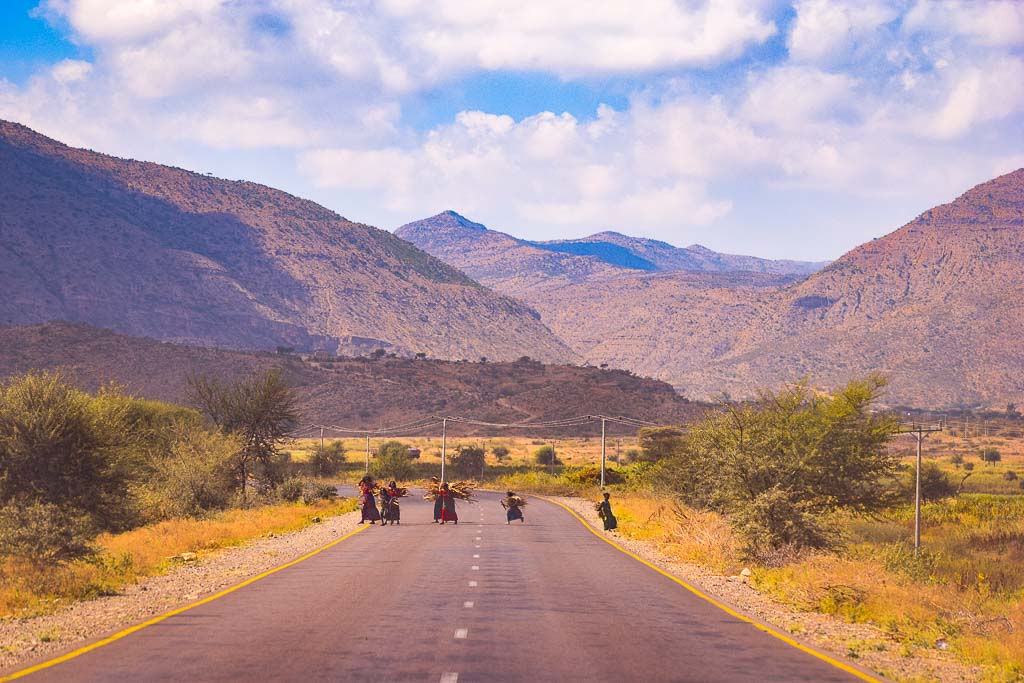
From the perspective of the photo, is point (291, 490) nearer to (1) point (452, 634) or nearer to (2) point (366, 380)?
(1) point (452, 634)

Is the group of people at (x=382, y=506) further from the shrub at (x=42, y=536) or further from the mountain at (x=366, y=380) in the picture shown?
the mountain at (x=366, y=380)

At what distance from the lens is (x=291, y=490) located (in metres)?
52.7

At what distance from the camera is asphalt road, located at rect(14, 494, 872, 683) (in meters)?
11.2

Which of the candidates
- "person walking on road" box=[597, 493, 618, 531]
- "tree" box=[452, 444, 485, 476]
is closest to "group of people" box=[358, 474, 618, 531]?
"person walking on road" box=[597, 493, 618, 531]

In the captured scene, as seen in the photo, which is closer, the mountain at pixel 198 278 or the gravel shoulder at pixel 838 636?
the gravel shoulder at pixel 838 636

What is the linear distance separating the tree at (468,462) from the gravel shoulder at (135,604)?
2372 inches

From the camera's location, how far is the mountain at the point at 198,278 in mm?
156250

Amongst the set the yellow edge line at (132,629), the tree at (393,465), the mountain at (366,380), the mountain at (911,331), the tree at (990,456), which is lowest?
the tree at (393,465)

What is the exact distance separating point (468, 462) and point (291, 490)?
131 feet

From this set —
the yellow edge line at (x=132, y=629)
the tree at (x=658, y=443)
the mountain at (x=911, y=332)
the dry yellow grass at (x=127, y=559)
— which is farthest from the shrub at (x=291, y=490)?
the mountain at (x=911, y=332)

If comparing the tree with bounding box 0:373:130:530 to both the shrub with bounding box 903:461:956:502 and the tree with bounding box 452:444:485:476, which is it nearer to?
the shrub with bounding box 903:461:956:502

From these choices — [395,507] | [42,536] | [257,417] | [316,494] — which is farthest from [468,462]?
[42,536]

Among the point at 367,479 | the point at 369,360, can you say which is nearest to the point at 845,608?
the point at 367,479

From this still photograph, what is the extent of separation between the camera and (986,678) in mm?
12078
